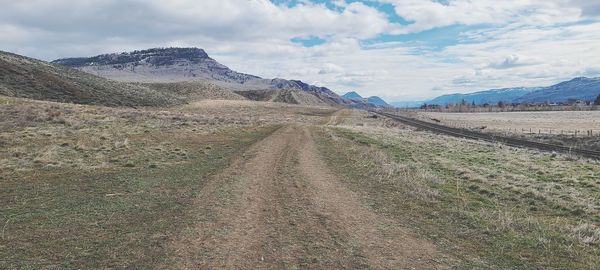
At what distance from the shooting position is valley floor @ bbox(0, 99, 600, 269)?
8.80 meters

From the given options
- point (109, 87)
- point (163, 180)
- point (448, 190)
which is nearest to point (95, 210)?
point (163, 180)

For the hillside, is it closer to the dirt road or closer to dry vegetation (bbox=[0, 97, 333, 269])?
dry vegetation (bbox=[0, 97, 333, 269])

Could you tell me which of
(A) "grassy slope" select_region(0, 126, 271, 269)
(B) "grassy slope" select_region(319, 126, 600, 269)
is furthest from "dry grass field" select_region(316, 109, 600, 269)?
(A) "grassy slope" select_region(0, 126, 271, 269)

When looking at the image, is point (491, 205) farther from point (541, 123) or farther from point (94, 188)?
point (541, 123)

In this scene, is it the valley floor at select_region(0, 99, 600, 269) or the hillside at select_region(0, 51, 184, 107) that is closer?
the valley floor at select_region(0, 99, 600, 269)

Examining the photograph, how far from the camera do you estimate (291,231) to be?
10414mm

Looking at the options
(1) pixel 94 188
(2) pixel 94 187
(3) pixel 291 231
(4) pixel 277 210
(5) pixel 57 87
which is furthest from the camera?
(5) pixel 57 87

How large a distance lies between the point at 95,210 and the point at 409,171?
1320cm

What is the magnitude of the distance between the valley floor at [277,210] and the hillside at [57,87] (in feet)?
156

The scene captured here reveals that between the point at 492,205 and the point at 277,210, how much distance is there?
7187 mm

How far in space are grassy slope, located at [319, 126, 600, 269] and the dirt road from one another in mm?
927

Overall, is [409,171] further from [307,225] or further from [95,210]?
[95,210]

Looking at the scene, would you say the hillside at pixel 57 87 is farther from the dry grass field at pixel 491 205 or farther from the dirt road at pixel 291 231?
the dry grass field at pixel 491 205

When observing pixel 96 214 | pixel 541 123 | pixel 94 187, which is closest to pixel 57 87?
pixel 94 187
